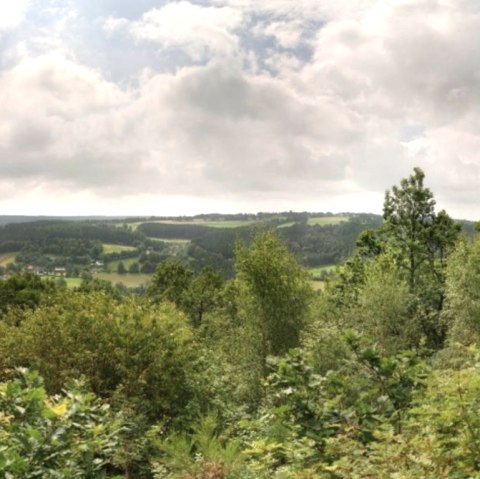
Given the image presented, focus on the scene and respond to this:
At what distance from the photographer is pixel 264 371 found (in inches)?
989

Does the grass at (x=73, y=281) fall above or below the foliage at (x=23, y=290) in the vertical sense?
below

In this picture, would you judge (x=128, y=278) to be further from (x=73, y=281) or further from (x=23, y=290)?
(x=23, y=290)

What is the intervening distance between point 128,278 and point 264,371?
358 feet

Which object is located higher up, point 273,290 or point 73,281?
point 273,290

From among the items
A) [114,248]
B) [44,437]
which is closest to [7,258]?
[114,248]

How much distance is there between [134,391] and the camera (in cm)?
1684

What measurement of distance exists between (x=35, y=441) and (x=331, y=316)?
26323 millimetres

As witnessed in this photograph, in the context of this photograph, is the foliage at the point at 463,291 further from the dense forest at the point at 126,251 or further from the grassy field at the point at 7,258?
the grassy field at the point at 7,258

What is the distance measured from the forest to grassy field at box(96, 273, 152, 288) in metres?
74.4

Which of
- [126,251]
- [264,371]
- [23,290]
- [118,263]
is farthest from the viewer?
[126,251]

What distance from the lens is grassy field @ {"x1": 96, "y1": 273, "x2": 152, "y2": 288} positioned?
12400cm

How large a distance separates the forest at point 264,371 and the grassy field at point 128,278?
244 feet

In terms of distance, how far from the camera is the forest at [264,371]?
470 centimetres

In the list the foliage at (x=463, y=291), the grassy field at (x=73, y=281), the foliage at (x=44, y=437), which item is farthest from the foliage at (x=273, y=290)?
the grassy field at (x=73, y=281)
